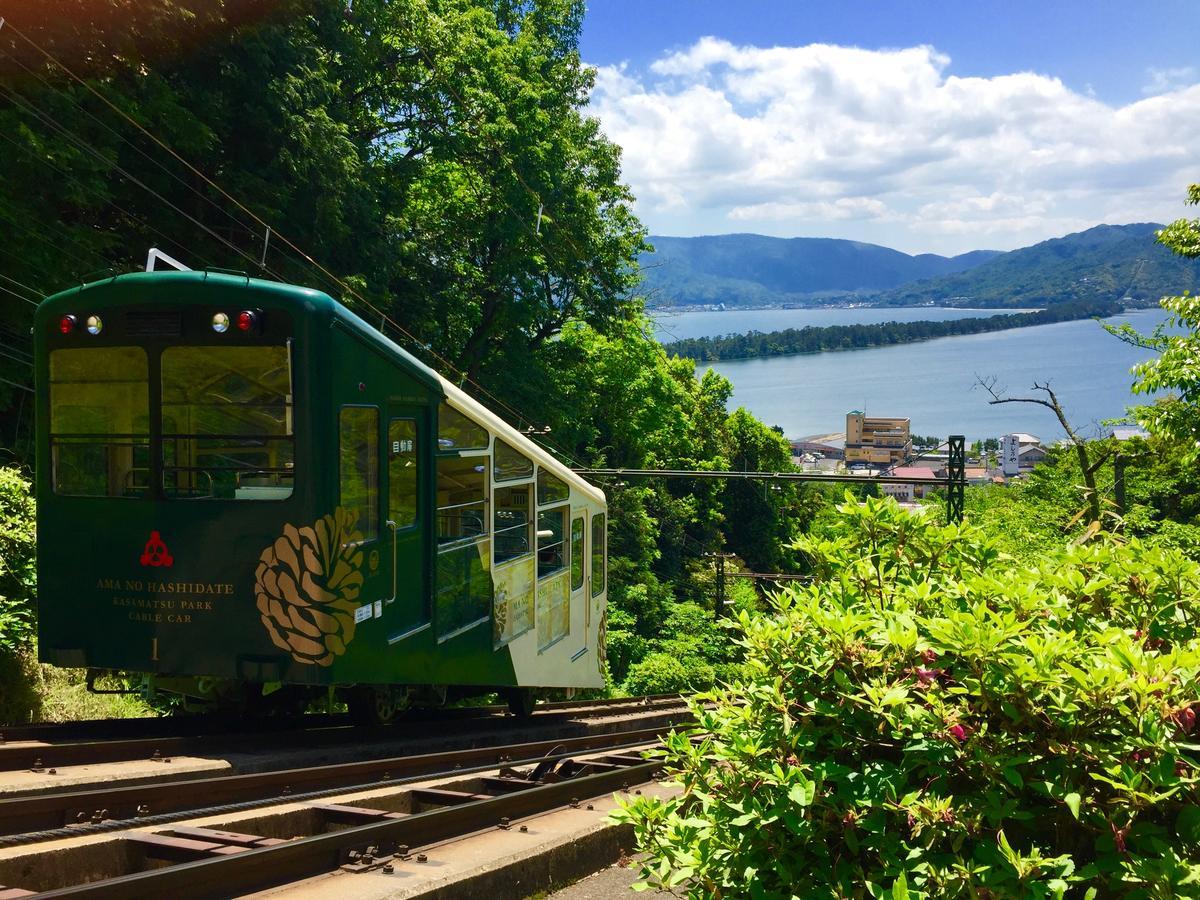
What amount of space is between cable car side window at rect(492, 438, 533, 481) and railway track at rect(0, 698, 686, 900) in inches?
115

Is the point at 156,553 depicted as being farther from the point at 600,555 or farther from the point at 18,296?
the point at 18,296

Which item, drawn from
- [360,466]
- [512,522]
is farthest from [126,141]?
[360,466]

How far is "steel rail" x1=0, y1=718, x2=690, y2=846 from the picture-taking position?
5.39 meters

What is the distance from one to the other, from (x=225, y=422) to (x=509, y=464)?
328cm

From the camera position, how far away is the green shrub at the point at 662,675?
101ft

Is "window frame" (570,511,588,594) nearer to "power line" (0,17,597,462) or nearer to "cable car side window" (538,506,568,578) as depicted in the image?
"cable car side window" (538,506,568,578)

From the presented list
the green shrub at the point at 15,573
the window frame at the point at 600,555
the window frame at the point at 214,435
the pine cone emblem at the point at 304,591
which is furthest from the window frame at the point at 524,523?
the green shrub at the point at 15,573

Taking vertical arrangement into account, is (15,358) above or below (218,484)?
above

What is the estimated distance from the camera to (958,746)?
10.2ft

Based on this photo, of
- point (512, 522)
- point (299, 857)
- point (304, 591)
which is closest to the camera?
point (299, 857)

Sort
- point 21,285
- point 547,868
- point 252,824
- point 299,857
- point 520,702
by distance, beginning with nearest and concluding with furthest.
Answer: point 299,857
point 547,868
point 252,824
point 520,702
point 21,285

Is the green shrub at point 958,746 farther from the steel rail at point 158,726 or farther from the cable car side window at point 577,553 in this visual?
the cable car side window at point 577,553

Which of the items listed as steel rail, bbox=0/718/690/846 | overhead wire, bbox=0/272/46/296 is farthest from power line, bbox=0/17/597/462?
steel rail, bbox=0/718/690/846

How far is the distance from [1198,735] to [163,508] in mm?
6566
